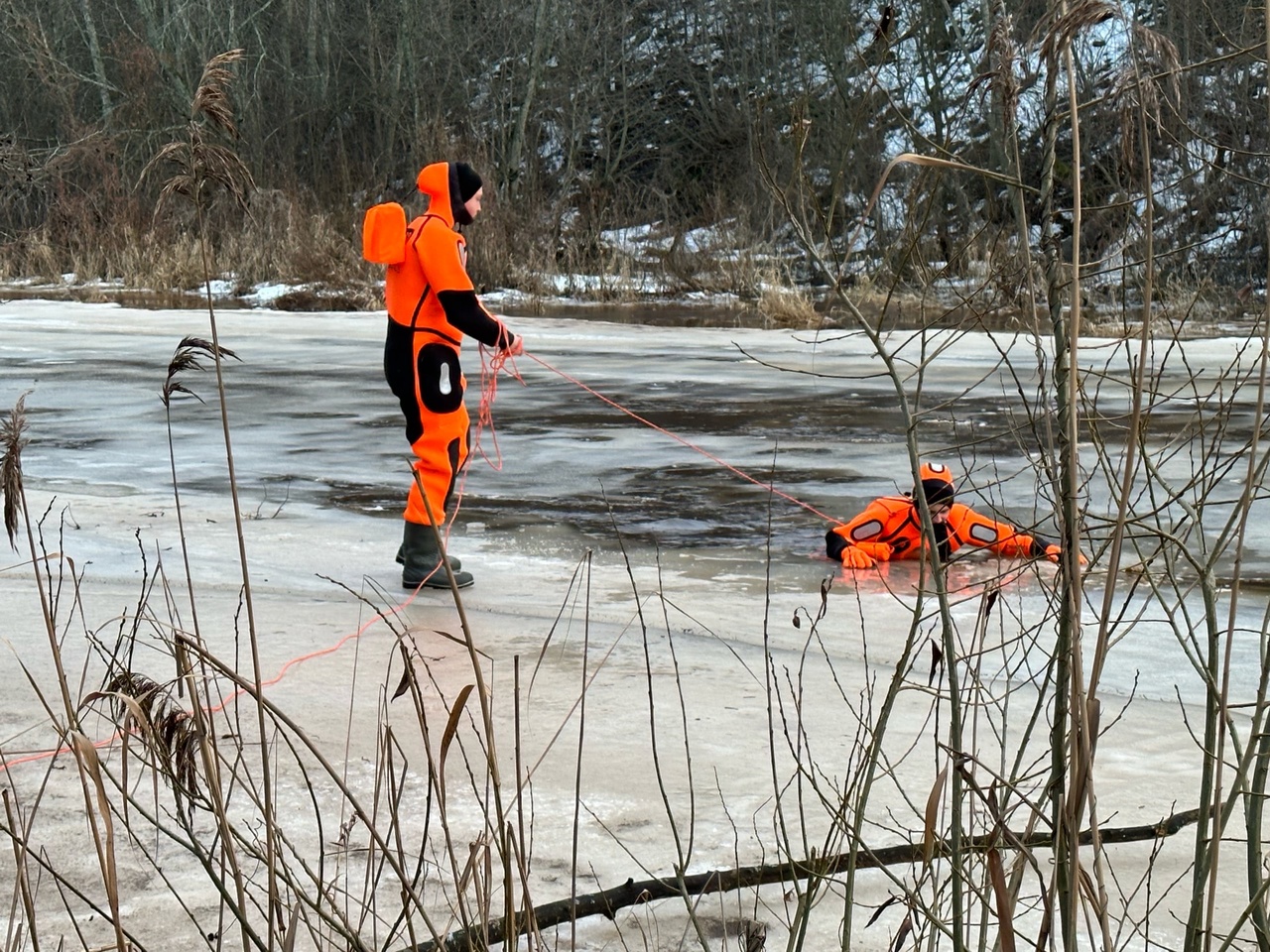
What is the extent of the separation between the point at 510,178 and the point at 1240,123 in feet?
43.2

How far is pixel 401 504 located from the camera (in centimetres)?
762

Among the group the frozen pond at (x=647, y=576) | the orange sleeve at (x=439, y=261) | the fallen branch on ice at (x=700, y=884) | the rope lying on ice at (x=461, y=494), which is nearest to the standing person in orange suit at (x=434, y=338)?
the orange sleeve at (x=439, y=261)

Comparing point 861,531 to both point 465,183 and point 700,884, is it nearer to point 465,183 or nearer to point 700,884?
point 465,183

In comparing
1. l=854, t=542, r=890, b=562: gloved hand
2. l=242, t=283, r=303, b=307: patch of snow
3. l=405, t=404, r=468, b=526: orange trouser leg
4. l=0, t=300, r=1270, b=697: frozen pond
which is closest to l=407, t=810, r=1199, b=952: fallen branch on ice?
l=0, t=300, r=1270, b=697: frozen pond

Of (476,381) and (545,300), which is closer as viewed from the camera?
(476,381)

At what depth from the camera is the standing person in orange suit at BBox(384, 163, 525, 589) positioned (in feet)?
18.1

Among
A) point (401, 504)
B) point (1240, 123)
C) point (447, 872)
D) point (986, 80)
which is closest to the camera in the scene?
point (986, 80)

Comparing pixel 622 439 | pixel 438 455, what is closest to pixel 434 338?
pixel 438 455

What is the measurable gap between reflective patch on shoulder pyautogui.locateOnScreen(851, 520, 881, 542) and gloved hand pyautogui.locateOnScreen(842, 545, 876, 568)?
114mm

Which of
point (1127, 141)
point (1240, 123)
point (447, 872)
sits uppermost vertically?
point (1240, 123)

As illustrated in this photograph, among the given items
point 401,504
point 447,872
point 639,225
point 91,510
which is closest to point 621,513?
point 401,504

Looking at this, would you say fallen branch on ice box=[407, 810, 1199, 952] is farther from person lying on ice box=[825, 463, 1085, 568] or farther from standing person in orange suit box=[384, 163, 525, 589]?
person lying on ice box=[825, 463, 1085, 568]

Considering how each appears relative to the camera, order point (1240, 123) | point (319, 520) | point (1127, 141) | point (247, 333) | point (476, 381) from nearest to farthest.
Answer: point (1127, 141), point (319, 520), point (476, 381), point (247, 333), point (1240, 123)

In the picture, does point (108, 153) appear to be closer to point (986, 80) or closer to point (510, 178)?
point (510, 178)
